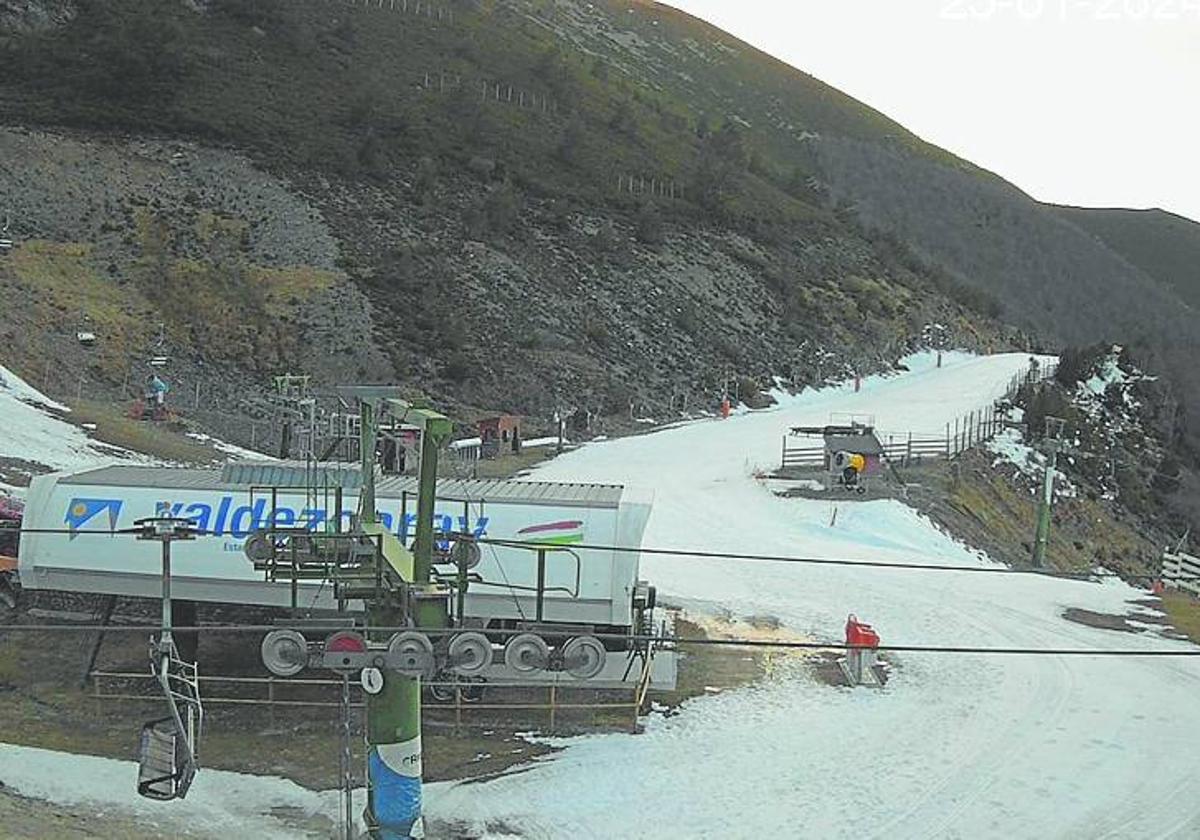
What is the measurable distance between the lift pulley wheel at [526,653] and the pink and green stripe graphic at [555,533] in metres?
7.57

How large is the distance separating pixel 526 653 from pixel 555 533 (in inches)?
308

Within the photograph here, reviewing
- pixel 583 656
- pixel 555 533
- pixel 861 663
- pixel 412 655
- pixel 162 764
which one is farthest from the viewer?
pixel 861 663

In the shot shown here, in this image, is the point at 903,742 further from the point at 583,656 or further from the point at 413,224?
the point at 413,224

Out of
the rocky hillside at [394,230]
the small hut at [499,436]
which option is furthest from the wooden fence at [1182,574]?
the rocky hillside at [394,230]

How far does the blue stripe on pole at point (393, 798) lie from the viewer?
11438 millimetres

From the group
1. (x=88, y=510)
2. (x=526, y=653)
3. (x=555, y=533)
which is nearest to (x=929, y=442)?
(x=555, y=533)

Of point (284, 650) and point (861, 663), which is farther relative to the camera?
point (861, 663)

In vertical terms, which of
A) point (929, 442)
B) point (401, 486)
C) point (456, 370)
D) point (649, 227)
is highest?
point (649, 227)

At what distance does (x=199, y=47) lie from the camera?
247 ft

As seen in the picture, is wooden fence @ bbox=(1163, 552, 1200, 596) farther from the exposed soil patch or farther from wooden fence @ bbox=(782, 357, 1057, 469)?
wooden fence @ bbox=(782, 357, 1057, 469)

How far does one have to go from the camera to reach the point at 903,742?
16.3 meters

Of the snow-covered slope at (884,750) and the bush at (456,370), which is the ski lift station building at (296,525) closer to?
the snow-covered slope at (884,750)

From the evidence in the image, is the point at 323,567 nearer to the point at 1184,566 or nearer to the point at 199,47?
the point at 1184,566

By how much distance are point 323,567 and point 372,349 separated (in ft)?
131
